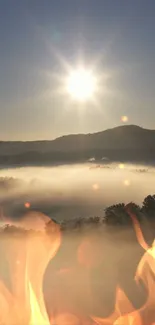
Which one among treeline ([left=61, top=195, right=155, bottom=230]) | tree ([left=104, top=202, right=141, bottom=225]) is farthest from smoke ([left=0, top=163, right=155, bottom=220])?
tree ([left=104, top=202, right=141, bottom=225])

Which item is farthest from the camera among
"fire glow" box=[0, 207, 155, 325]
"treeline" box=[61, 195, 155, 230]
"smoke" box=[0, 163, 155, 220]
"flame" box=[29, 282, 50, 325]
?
"smoke" box=[0, 163, 155, 220]

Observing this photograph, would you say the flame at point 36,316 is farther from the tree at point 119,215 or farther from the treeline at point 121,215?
the tree at point 119,215

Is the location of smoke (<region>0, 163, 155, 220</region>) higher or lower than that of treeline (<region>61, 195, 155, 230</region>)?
higher

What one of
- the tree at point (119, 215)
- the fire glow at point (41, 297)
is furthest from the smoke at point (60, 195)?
the fire glow at point (41, 297)

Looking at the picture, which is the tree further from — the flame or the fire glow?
the flame

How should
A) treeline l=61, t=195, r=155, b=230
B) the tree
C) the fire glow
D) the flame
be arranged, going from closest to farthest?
1. the flame
2. the fire glow
3. the tree
4. treeline l=61, t=195, r=155, b=230

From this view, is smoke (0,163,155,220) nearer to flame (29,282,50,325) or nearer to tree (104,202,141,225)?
tree (104,202,141,225)

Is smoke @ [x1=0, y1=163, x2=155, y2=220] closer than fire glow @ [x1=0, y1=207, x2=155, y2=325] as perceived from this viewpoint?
No

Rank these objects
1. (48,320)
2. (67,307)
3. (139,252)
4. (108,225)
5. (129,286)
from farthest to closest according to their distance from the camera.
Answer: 1. (108,225)
2. (139,252)
3. (129,286)
4. (67,307)
5. (48,320)

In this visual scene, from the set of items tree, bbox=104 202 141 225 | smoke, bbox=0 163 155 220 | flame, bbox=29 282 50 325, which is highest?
smoke, bbox=0 163 155 220

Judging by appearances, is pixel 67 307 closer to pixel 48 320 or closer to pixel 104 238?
pixel 48 320

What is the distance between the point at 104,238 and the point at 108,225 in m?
4.00

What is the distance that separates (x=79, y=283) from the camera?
109ft

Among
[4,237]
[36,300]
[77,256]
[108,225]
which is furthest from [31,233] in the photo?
[36,300]
